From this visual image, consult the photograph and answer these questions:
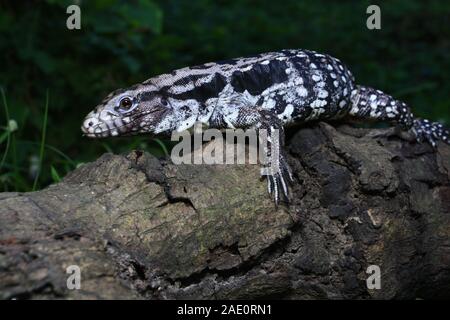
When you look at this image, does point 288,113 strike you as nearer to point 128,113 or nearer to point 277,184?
point 277,184

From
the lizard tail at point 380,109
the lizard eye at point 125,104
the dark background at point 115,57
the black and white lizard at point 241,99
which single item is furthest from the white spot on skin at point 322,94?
the lizard eye at point 125,104

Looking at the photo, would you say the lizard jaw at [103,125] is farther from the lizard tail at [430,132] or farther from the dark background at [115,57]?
the lizard tail at [430,132]

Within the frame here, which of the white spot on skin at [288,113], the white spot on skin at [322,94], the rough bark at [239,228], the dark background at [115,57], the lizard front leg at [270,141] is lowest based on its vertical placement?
the rough bark at [239,228]

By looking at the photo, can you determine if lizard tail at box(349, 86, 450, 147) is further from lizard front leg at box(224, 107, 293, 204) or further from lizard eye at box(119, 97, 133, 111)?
lizard eye at box(119, 97, 133, 111)

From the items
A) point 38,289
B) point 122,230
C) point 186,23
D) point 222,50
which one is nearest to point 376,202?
point 122,230

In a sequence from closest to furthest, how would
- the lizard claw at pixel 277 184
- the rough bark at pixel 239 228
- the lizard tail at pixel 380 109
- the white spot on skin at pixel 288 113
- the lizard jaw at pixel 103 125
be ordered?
the rough bark at pixel 239 228 < the lizard claw at pixel 277 184 < the lizard jaw at pixel 103 125 < the white spot on skin at pixel 288 113 < the lizard tail at pixel 380 109
